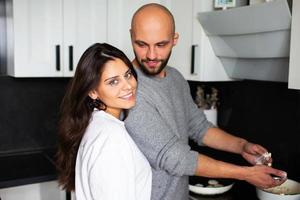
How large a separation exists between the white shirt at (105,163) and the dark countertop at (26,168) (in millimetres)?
858

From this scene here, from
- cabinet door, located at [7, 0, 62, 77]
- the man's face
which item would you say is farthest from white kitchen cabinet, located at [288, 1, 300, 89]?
cabinet door, located at [7, 0, 62, 77]

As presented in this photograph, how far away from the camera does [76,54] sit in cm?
200

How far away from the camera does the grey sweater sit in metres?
1.23

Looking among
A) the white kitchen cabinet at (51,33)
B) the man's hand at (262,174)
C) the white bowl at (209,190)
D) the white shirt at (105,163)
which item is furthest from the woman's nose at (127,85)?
the white kitchen cabinet at (51,33)

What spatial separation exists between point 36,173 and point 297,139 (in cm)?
135

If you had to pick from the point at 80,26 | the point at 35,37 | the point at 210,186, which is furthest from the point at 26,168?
the point at 210,186

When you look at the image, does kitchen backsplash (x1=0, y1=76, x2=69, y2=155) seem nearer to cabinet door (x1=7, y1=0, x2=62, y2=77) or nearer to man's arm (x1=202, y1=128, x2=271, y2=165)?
cabinet door (x1=7, y1=0, x2=62, y2=77)

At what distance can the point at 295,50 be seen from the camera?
4.36 ft

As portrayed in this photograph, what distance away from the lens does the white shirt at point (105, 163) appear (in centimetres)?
101

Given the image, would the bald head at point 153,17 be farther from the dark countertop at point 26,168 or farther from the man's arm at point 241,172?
the dark countertop at point 26,168

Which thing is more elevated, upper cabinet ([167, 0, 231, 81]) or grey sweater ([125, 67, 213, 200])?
upper cabinet ([167, 0, 231, 81])

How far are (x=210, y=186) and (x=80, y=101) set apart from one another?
892 mm

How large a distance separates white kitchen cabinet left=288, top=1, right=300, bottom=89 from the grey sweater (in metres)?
0.45

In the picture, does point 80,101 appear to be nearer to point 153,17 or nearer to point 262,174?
point 153,17
